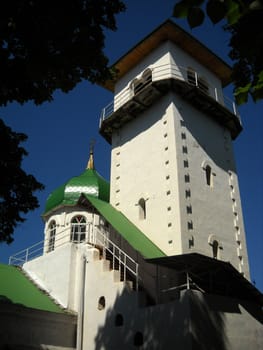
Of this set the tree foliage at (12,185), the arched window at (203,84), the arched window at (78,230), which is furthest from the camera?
the arched window at (78,230)

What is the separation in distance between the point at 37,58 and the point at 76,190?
50.4 feet

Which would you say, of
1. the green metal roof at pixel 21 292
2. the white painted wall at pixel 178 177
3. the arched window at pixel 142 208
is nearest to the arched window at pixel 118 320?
the green metal roof at pixel 21 292

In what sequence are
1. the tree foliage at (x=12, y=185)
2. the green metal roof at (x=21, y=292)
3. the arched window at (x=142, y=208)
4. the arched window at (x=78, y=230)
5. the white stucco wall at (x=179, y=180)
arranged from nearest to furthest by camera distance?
the tree foliage at (x=12, y=185) < the green metal roof at (x=21, y=292) < the white stucco wall at (x=179, y=180) < the arched window at (x=142, y=208) < the arched window at (x=78, y=230)

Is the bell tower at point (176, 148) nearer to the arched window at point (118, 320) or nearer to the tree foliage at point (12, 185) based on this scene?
the arched window at point (118, 320)

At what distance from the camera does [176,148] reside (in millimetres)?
16188

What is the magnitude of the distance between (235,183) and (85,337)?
9.47m

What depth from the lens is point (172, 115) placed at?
55.8 ft

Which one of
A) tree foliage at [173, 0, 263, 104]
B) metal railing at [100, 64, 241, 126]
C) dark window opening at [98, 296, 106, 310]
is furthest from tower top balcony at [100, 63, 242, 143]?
tree foliage at [173, 0, 263, 104]

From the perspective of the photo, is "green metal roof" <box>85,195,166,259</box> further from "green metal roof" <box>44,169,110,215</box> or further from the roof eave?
the roof eave

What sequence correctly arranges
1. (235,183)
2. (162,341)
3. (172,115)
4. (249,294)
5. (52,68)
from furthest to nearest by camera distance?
1. (235,183)
2. (172,115)
3. (249,294)
4. (162,341)
5. (52,68)

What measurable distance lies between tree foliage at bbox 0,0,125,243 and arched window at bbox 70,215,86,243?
1066cm

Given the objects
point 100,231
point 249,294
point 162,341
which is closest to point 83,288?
point 100,231

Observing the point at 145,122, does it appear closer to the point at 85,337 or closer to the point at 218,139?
the point at 218,139

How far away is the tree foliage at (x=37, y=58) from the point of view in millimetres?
7887
